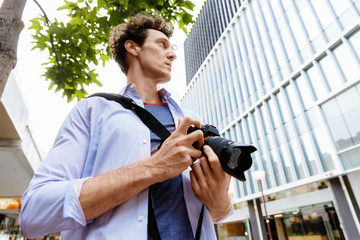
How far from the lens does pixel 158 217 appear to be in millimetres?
1007

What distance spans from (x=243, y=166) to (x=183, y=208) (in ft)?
1.27

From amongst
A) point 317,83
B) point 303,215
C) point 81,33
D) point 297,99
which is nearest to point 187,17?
point 81,33

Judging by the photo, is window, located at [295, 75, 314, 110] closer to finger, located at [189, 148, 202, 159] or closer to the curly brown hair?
the curly brown hair

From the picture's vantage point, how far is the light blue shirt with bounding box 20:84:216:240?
0.83 meters

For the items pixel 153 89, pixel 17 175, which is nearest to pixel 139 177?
pixel 153 89

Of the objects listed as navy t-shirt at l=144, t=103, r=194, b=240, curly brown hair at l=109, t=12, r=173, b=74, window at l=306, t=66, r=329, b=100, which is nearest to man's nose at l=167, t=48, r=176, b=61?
curly brown hair at l=109, t=12, r=173, b=74

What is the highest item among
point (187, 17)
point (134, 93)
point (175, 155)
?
point (187, 17)

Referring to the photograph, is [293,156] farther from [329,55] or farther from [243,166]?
[243,166]

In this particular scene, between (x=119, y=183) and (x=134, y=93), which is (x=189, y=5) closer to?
(x=134, y=93)

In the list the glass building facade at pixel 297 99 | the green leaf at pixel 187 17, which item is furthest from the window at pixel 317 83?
the green leaf at pixel 187 17

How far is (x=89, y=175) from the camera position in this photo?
43.3 inches

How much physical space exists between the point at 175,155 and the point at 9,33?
6.16ft

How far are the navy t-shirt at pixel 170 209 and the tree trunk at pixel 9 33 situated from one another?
1420 mm

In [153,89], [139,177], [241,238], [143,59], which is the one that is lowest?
[241,238]
